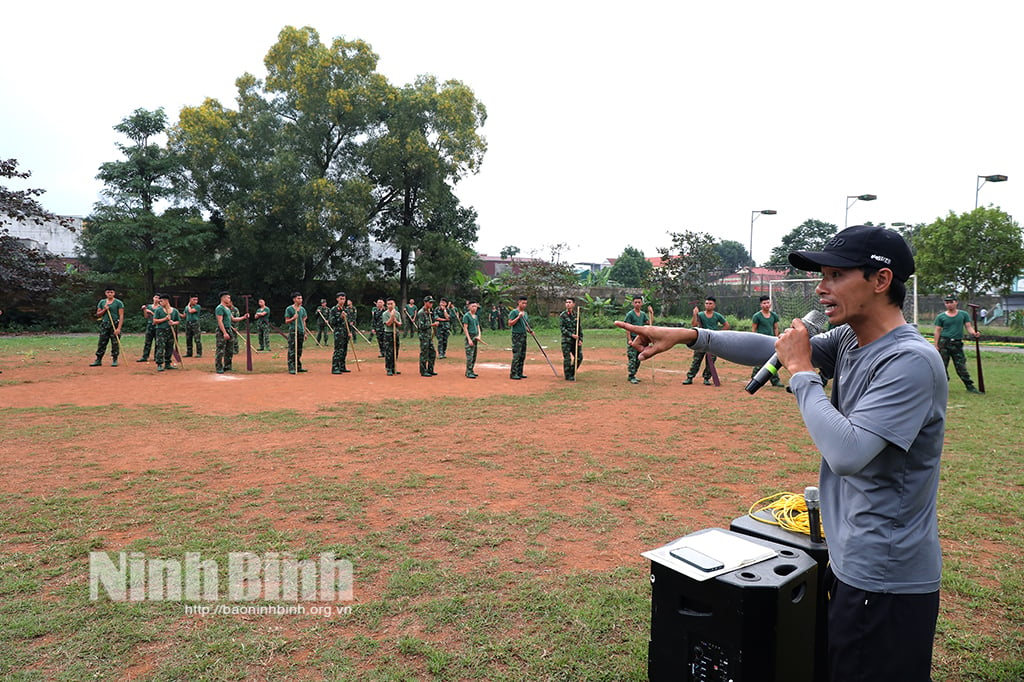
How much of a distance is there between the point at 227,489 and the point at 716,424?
6.83 metres

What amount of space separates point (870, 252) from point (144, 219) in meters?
34.1

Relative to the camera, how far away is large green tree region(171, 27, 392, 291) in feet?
95.6

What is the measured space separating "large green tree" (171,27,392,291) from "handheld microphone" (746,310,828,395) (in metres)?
28.2

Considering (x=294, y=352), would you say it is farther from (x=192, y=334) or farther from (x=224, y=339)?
(x=192, y=334)

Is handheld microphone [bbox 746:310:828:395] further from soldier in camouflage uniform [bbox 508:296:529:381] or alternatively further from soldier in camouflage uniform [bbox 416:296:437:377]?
soldier in camouflage uniform [bbox 416:296:437:377]

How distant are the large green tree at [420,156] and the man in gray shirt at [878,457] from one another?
1177 inches

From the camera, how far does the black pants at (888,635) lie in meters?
1.88

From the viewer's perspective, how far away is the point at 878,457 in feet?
6.19

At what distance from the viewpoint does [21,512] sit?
213 inches

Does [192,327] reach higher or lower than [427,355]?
higher

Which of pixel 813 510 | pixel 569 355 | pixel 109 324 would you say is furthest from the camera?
pixel 109 324

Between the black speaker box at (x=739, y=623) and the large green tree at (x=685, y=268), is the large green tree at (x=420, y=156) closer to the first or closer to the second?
the large green tree at (x=685, y=268)

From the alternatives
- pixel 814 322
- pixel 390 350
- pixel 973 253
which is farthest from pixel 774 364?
pixel 973 253

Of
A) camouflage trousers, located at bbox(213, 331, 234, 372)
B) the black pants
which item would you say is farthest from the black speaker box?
camouflage trousers, located at bbox(213, 331, 234, 372)
